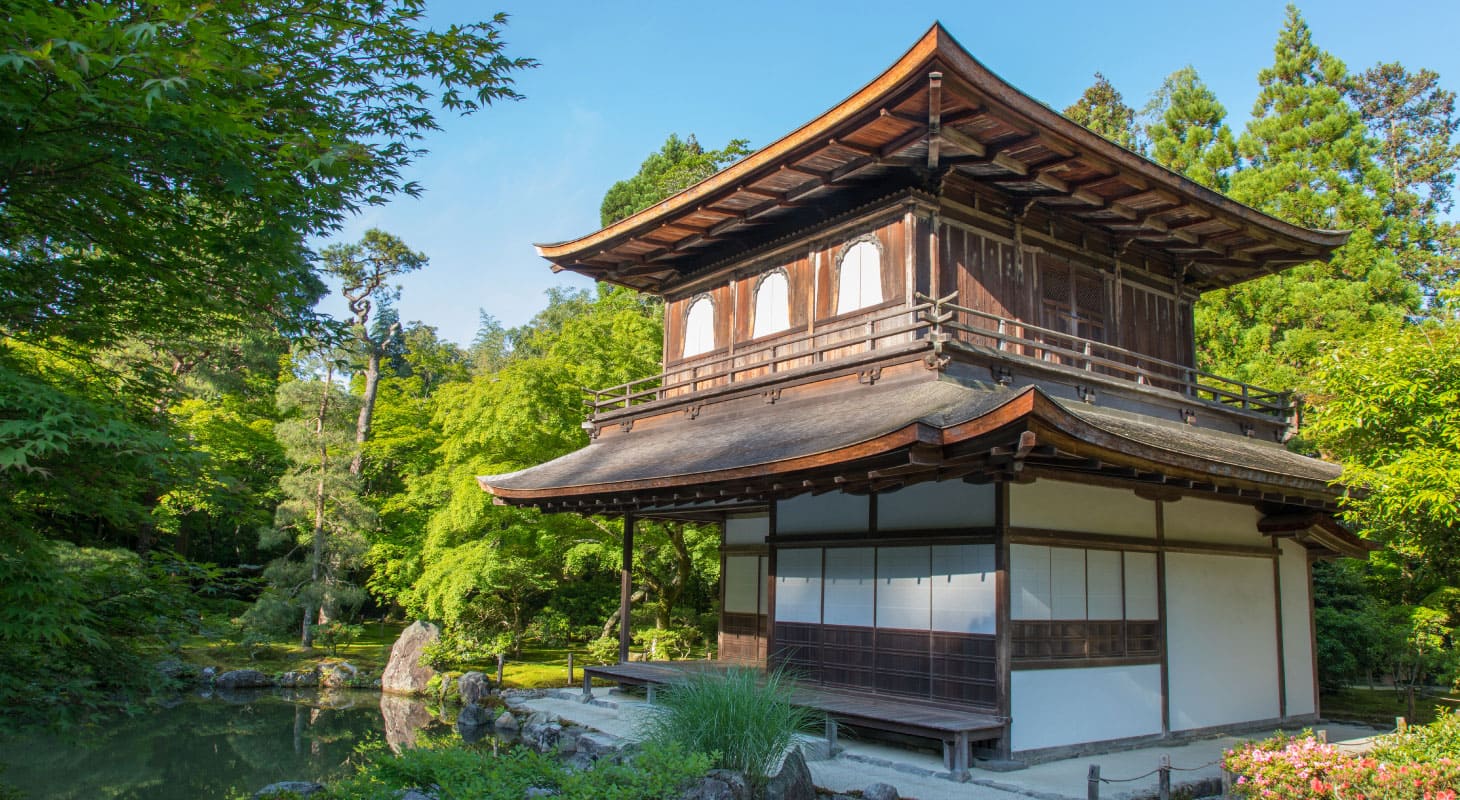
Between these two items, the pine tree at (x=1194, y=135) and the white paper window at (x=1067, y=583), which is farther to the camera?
the pine tree at (x=1194, y=135)

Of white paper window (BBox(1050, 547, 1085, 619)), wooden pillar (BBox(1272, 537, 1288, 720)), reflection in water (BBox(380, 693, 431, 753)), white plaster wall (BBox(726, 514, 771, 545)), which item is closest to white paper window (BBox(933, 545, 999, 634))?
white paper window (BBox(1050, 547, 1085, 619))

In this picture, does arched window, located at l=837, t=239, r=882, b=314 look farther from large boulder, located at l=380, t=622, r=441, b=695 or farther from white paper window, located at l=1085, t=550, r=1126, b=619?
large boulder, located at l=380, t=622, r=441, b=695

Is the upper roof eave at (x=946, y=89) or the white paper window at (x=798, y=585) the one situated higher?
the upper roof eave at (x=946, y=89)

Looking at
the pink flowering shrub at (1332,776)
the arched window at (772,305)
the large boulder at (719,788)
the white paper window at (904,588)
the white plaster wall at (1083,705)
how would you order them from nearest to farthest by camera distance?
the pink flowering shrub at (1332,776) → the large boulder at (719,788) → the white plaster wall at (1083,705) → the white paper window at (904,588) → the arched window at (772,305)

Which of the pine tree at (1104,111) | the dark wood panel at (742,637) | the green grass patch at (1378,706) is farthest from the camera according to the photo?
the pine tree at (1104,111)

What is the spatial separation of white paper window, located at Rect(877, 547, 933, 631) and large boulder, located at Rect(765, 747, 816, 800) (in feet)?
9.53

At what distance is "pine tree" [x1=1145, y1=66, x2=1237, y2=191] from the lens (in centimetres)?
2702

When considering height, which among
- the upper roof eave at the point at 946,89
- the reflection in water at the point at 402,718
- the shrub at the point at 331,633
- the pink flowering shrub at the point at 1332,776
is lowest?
the reflection in water at the point at 402,718

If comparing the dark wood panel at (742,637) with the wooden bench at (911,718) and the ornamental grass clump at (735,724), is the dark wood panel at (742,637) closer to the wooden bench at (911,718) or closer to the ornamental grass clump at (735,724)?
the wooden bench at (911,718)

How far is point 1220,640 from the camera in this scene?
11867mm

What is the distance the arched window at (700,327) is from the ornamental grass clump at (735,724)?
299 inches

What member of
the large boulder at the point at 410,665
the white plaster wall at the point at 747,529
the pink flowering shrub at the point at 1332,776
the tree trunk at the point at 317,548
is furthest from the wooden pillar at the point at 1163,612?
the tree trunk at the point at 317,548

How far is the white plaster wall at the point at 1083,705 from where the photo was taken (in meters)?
9.52

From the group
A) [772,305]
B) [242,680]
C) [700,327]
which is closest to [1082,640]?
[772,305]
